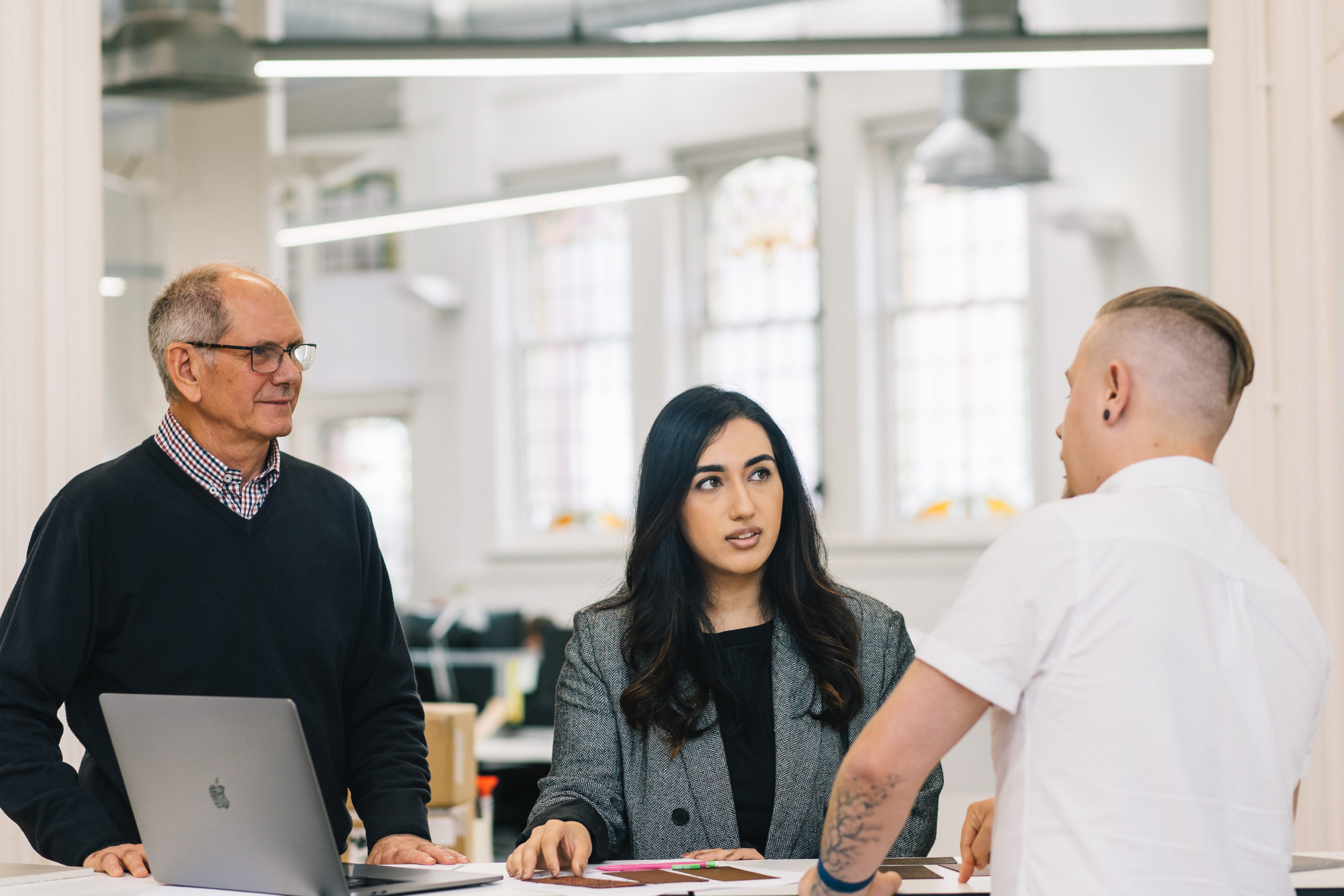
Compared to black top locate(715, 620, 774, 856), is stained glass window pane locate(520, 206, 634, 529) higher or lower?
higher

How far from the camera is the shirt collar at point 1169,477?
144 centimetres

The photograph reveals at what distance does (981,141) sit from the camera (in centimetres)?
714

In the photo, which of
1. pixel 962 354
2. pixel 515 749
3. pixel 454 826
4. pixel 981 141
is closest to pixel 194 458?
pixel 454 826

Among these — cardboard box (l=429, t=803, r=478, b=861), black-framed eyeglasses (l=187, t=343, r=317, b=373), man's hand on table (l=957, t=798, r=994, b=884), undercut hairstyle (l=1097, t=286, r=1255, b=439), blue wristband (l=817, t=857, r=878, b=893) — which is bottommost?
cardboard box (l=429, t=803, r=478, b=861)

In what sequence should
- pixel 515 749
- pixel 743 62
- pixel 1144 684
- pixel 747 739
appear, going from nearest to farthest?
pixel 1144 684 → pixel 747 739 → pixel 743 62 → pixel 515 749

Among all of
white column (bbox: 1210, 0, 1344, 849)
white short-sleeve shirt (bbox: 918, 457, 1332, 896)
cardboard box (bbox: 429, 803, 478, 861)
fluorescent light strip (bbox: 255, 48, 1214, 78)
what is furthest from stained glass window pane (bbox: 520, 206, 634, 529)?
white short-sleeve shirt (bbox: 918, 457, 1332, 896)

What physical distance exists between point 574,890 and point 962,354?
25.9 ft

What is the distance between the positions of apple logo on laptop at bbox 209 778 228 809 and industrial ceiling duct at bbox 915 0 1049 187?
609 centimetres

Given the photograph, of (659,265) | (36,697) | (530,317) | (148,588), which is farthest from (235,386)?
(530,317)

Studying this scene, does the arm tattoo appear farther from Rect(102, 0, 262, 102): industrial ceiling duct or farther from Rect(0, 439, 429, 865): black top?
Rect(102, 0, 262, 102): industrial ceiling duct

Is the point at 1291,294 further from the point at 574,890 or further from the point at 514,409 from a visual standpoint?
the point at 514,409

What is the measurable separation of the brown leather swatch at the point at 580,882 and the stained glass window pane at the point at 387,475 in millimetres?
9211

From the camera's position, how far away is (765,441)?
238cm

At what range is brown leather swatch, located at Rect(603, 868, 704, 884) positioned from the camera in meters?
1.85
